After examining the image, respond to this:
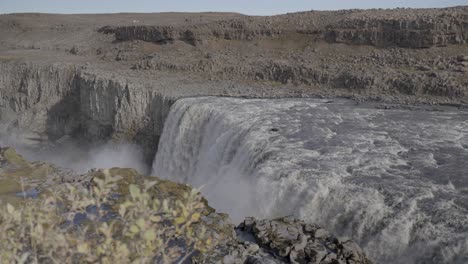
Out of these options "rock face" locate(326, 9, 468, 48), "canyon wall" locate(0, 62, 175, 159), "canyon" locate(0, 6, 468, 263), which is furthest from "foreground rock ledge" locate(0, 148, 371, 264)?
"rock face" locate(326, 9, 468, 48)

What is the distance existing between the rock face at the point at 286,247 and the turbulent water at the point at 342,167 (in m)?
0.82

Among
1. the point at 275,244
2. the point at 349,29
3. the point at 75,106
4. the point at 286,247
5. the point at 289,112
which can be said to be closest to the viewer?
the point at 286,247

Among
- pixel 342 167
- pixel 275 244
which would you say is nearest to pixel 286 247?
pixel 275 244

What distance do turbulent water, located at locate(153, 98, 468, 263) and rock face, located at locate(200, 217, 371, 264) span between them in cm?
82

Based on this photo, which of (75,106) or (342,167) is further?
(75,106)

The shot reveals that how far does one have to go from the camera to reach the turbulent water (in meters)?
9.64

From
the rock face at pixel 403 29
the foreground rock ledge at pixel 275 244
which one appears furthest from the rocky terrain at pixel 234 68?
the foreground rock ledge at pixel 275 244

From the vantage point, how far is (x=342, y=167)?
1255cm

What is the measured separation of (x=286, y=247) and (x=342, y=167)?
3817 mm

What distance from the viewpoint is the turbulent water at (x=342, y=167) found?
→ 964cm

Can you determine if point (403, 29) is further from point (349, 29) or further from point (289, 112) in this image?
point (289, 112)

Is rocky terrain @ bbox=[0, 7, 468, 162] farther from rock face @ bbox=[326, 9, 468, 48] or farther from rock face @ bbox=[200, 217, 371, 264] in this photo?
rock face @ bbox=[200, 217, 371, 264]

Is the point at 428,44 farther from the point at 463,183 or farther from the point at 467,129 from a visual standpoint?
the point at 463,183

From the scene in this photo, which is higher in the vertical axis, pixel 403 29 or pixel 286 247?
pixel 403 29
